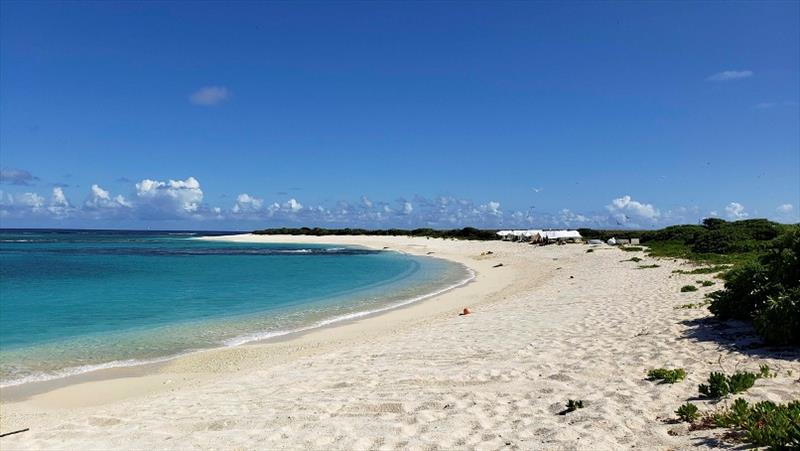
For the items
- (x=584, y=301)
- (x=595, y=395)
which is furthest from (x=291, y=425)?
(x=584, y=301)

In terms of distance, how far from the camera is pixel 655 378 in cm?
763

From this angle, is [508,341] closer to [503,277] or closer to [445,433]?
[445,433]

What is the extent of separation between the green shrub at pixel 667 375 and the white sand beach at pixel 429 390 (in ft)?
0.53

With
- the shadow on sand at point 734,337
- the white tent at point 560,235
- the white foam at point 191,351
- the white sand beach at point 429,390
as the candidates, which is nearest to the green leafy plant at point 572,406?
the white sand beach at point 429,390

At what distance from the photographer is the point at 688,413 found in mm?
5930

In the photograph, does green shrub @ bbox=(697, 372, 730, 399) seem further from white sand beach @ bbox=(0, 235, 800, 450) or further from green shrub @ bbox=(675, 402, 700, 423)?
green shrub @ bbox=(675, 402, 700, 423)

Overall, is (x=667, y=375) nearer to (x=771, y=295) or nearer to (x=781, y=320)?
(x=781, y=320)

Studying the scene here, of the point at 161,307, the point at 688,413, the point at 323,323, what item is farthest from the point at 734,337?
the point at 161,307

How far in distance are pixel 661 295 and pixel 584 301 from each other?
2.41 metres

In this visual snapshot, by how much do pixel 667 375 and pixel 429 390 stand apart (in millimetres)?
3509

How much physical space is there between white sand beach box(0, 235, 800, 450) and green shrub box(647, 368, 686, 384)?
0.53 feet

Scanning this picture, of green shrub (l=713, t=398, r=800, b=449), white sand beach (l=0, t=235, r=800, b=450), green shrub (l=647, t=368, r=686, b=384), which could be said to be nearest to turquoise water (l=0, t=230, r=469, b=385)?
white sand beach (l=0, t=235, r=800, b=450)

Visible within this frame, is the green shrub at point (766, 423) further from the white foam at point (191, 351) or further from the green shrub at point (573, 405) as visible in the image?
the white foam at point (191, 351)

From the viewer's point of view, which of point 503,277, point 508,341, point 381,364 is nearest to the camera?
point 381,364
